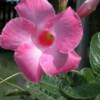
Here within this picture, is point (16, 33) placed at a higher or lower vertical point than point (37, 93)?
higher

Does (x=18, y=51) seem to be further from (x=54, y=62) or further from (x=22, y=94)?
(x=22, y=94)

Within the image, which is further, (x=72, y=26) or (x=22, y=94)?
(x=22, y=94)

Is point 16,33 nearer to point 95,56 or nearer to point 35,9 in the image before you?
point 35,9

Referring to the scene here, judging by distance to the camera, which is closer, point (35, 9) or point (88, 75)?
point (35, 9)

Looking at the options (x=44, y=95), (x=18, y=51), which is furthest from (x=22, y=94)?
(x=18, y=51)

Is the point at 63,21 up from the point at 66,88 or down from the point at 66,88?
up

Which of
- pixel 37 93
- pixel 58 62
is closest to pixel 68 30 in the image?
pixel 58 62

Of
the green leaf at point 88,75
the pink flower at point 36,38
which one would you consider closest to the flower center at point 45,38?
the pink flower at point 36,38

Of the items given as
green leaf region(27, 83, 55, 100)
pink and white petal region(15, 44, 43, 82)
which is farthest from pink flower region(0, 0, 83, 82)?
green leaf region(27, 83, 55, 100)
